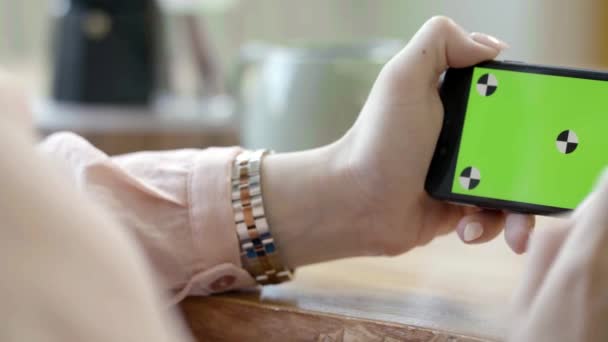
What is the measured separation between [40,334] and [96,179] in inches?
13.4

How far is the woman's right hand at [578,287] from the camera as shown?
38cm

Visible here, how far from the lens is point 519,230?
586 millimetres

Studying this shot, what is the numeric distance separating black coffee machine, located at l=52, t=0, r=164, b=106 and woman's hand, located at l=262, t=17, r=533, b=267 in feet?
2.70

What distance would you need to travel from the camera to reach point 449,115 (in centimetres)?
61

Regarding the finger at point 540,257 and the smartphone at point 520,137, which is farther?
the smartphone at point 520,137

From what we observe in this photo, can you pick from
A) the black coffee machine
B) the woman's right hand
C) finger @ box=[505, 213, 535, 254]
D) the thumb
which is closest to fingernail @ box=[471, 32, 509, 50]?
the thumb

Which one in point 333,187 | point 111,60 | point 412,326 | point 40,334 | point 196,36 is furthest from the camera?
point 196,36

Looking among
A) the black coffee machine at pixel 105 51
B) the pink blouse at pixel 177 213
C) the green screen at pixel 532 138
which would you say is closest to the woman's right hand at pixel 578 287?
the green screen at pixel 532 138

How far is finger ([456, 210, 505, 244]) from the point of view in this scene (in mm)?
611

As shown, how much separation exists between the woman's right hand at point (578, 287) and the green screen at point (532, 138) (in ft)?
0.56

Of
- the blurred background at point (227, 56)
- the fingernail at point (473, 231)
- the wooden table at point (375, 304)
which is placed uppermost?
the blurred background at point (227, 56)

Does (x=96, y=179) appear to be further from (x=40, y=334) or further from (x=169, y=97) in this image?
(x=169, y=97)

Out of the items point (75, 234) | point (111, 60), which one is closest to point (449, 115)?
point (75, 234)

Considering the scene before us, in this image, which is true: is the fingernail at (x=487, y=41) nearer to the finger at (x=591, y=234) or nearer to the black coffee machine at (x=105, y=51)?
the finger at (x=591, y=234)
